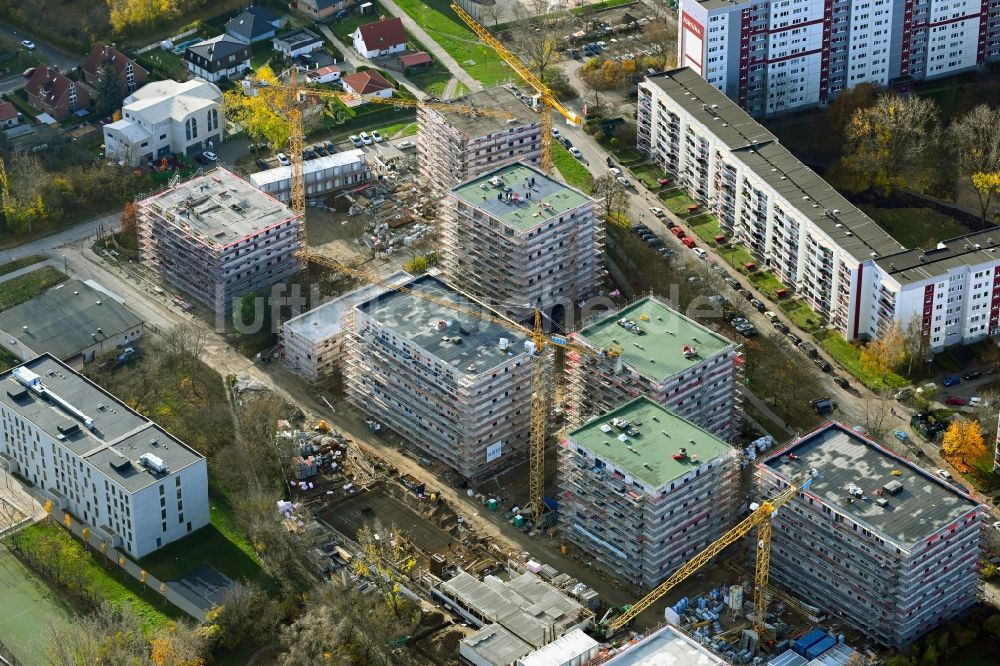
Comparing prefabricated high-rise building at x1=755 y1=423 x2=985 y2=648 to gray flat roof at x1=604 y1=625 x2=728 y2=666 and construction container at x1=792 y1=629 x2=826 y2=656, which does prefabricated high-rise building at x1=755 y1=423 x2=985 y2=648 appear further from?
gray flat roof at x1=604 y1=625 x2=728 y2=666

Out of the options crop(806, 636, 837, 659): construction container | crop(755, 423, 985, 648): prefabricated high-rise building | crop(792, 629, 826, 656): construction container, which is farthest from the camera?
crop(792, 629, 826, 656): construction container

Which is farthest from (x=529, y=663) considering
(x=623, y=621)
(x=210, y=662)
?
(x=210, y=662)

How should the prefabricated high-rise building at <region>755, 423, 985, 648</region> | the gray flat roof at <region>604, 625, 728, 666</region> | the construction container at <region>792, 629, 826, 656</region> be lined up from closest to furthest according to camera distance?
the gray flat roof at <region>604, 625, 728, 666</region>, the prefabricated high-rise building at <region>755, 423, 985, 648</region>, the construction container at <region>792, 629, 826, 656</region>

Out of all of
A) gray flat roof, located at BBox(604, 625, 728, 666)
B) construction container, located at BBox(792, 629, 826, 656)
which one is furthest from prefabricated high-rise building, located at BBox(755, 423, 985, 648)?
gray flat roof, located at BBox(604, 625, 728, 666)

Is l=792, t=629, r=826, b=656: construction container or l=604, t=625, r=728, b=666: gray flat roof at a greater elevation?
l=604, t=625, r=728, b=666: gray flat roof

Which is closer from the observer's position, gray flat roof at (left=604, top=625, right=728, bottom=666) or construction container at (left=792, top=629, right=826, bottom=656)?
gray flat roof at (left=604, top=625, right=728, bottom=666)

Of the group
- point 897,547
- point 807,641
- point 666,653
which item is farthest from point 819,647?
point 666,653

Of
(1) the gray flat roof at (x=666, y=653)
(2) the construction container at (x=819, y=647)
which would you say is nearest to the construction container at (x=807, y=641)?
(2) the construction container at (x=819, y=647)
